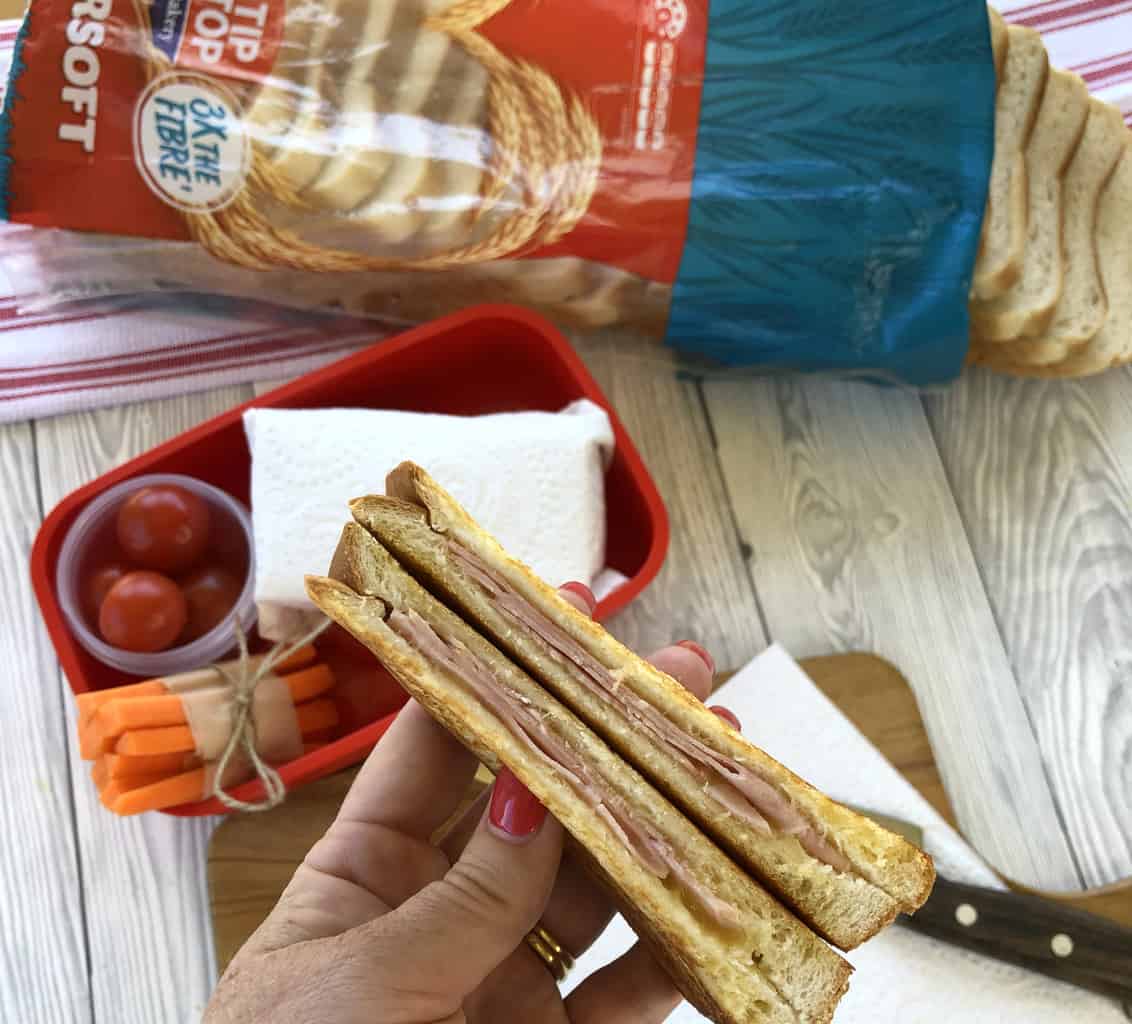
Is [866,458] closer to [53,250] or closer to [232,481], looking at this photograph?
[232,481]

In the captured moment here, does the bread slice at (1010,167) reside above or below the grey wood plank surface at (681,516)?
above

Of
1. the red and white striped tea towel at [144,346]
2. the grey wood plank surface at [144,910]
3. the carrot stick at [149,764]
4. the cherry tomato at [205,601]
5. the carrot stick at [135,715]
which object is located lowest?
the grey wood plank surface at [144,910]

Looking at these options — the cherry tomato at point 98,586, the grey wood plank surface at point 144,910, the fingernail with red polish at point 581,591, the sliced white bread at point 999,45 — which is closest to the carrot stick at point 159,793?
the grey wood plank surface at point 144,910

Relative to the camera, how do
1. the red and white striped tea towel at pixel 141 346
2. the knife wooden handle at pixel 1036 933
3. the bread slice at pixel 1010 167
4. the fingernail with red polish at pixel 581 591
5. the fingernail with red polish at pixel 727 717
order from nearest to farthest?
the fingernail with red polish at pixel 727 717
the fingernail with red polish at pixel 581 591
the knife wooden handle at pixel 1036 933
the bread slice at pixel 1010 167
the red and white striped tea towel at pixel 141 346

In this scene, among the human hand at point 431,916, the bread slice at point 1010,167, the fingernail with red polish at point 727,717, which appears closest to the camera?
the human hand at point 431,916

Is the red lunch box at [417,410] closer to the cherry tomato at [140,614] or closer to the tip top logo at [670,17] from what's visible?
the cherry tomato at [140,614]

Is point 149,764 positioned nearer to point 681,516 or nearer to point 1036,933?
point 681,516
